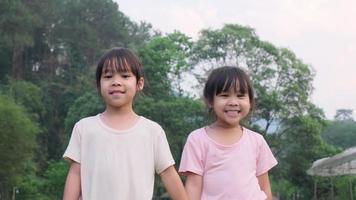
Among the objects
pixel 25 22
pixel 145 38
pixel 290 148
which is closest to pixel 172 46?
pixel 290 148

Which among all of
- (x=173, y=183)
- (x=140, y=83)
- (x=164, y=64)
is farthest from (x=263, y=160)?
(x=164, y=64)

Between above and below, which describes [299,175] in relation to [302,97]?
below

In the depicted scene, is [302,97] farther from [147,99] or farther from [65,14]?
[65,14]

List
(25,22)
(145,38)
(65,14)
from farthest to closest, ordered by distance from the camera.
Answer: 1. (145,38)
2. (65,14)
3. (25,22)

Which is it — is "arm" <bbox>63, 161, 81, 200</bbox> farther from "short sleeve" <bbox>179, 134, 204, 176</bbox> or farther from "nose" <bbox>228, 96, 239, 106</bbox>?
"nose" <bbox>228, 96, 239, 106</bbox>

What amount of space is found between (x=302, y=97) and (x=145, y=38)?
15513 millimetres

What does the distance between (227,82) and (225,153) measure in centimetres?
32

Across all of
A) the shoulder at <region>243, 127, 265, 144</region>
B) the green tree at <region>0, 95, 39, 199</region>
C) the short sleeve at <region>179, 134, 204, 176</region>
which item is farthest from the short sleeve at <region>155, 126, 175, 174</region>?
the green tree at <region>0, 95, 39, 199</region>

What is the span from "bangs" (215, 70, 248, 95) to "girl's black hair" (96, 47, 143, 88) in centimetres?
38

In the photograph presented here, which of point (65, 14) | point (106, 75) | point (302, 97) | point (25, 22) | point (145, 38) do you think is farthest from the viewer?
point (145, 38)

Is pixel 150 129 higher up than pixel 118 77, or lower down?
lower down

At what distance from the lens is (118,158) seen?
3.03 m

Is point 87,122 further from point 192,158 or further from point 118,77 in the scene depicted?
point 192,158

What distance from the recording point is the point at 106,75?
10.1 ft
